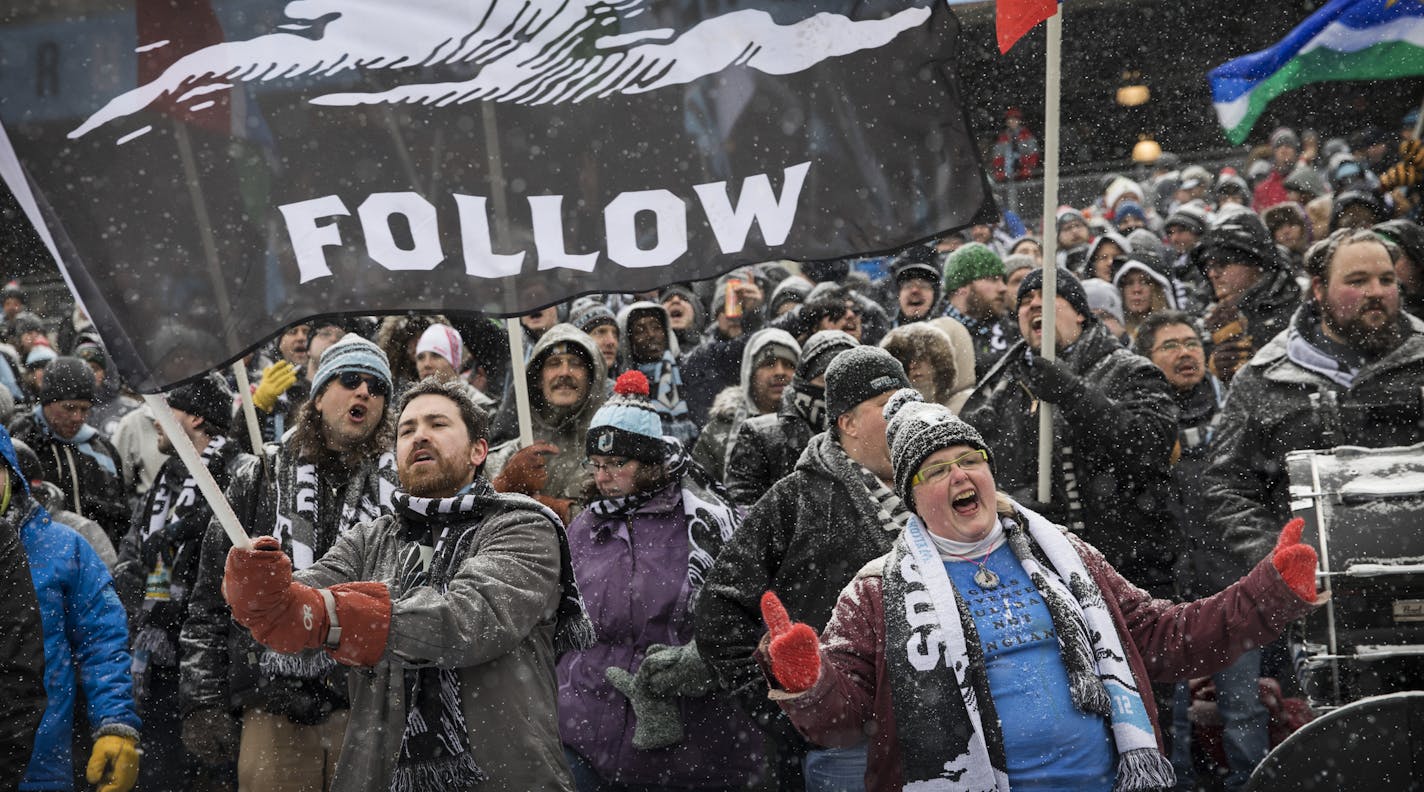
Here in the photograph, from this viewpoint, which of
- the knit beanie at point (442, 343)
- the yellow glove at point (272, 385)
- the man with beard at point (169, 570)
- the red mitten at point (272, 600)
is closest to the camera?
the red mitten at point (272, 600)

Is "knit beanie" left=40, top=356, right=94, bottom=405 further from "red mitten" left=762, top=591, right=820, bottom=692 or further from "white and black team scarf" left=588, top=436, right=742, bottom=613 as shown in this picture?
"red mitten" left=762, top=591, right=820, bottom=692

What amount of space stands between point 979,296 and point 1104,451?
2.93 meters

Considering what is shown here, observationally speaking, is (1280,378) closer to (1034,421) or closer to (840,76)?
(1034,421)

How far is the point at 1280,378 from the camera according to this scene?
5.72m

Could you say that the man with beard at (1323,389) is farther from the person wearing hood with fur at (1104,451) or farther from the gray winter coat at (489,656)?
the gray winter coat at (489,656)

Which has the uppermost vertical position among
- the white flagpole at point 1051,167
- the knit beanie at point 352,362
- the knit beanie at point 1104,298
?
the white flagpole at point 1051,167

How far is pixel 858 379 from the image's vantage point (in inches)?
189

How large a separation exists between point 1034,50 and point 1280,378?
16634 millimetres

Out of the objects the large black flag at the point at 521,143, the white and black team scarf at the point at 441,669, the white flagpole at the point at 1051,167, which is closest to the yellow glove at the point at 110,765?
the white and black team scarf at the point at 441,669

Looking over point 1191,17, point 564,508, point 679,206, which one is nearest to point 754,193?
point 679,206

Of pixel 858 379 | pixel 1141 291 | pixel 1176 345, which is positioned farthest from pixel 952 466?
pixel 1141 291

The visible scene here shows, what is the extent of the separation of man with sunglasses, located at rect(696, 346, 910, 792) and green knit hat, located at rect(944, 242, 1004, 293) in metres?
3.89

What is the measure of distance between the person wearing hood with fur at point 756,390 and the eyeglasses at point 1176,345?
1.76 m

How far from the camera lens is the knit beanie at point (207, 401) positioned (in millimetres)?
6906
